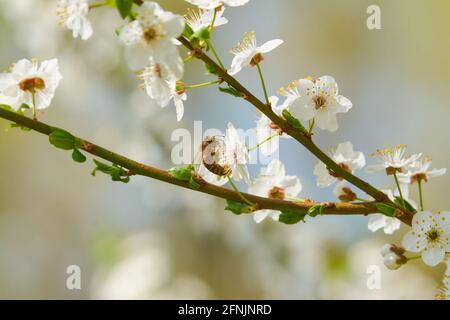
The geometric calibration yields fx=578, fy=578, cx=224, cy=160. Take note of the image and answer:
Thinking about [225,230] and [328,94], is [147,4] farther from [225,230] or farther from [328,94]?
[225,230]

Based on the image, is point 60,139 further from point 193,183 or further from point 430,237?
point 430,237

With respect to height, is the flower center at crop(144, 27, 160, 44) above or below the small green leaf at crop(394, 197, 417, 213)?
above

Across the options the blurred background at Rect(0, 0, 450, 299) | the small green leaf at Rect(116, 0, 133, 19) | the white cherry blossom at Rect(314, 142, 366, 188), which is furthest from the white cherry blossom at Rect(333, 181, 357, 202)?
the blurred background at Rect(0, 0, 450, 299)

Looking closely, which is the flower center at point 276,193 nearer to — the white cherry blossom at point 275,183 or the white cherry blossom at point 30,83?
the white cherry blossom at point 275,183

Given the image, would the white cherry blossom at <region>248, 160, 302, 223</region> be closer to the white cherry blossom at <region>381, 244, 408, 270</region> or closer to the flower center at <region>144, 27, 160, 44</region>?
the white cherry blossom at <region>381, 244, 408, 270</region>

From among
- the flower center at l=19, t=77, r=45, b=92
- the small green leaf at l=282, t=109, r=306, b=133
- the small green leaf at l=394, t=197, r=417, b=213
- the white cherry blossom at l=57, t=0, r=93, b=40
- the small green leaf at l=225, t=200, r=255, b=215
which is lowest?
the small green leaf at l=225, t=200, r=255, b=215

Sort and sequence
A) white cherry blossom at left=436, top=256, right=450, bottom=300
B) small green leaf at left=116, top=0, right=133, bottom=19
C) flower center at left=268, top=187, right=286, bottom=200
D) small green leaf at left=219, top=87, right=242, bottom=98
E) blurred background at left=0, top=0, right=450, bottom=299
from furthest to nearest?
blurred background at left=0, top=0, right=450, bottom=299
flower center at left=268, top=187, right=286, bottom=200
white cherry blossom at left=436, top=256, right=450, bottom=300
small green leaf at left=219, top=87, right=242, bottom=98
small green leaf at left=116, top=0, right=133, bottom=19

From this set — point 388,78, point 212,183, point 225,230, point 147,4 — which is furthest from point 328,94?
point 388,78
